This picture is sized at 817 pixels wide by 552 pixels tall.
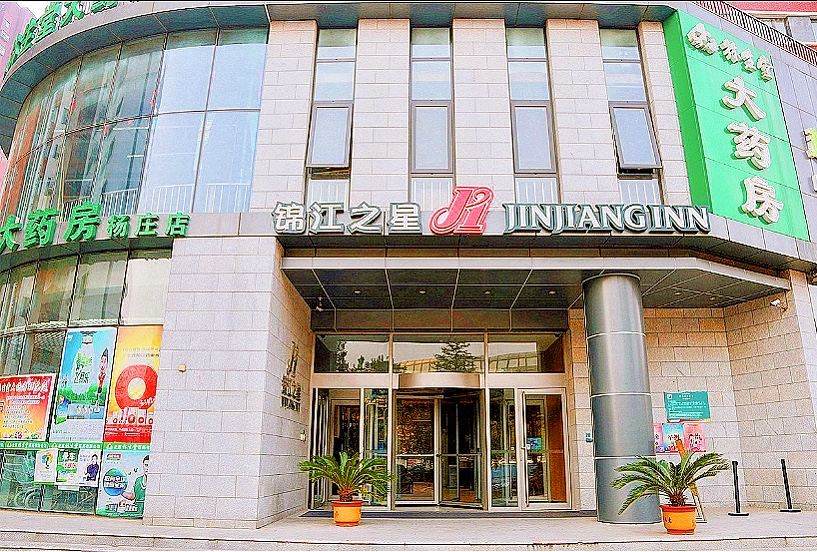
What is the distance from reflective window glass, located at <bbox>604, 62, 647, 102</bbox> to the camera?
1204cm

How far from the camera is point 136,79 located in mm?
12422

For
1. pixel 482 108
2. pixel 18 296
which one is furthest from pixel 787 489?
pixel 18 296

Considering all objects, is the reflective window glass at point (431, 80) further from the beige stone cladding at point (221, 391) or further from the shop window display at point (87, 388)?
the shop window display at point (87, 388)

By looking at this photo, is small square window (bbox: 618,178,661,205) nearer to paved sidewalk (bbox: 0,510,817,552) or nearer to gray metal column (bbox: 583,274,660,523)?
gray metal column (bbox: 583,274,660,523)

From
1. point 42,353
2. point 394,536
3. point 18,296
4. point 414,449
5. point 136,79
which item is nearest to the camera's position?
point 394,536

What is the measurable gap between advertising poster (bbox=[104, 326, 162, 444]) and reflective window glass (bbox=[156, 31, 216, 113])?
4.50m

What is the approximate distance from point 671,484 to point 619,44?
28.6ft

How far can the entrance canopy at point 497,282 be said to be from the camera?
10617mm

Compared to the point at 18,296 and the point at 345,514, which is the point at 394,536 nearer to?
the point at 345,514

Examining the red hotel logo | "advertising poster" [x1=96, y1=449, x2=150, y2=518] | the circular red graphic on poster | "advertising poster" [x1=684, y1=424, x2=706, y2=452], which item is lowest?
"advertising poster" [x1=96, y1=449, x2=150, y2=518]

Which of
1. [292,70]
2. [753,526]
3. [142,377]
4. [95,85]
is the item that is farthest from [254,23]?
[753,526]

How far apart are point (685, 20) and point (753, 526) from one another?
31.1 feet

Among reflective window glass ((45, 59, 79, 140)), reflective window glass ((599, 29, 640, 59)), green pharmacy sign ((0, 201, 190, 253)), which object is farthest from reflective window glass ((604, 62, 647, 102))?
reflective window glass ((45, 59, 79, 140))

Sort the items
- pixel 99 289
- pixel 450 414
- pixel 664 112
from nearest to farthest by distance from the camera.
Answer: pixel 99 289 < pixel 664 112 < pixel 450 414
